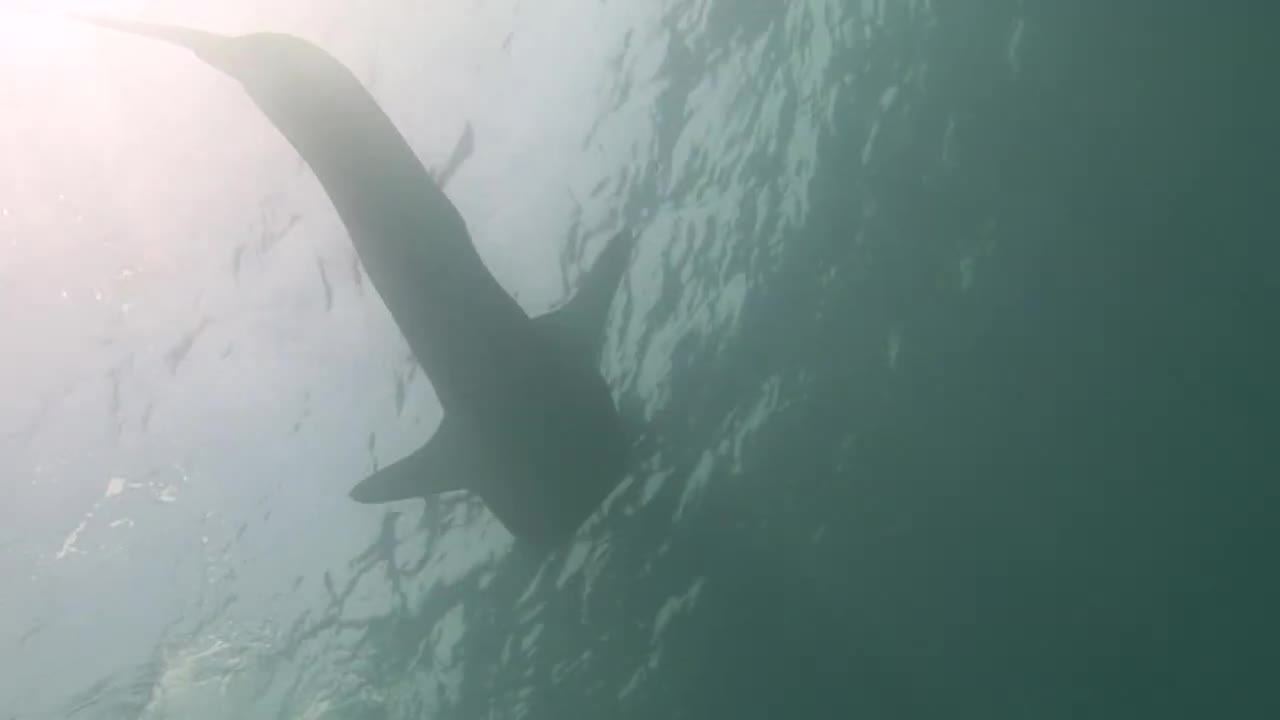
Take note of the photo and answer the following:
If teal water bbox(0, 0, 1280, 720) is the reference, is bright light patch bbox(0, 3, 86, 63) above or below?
above

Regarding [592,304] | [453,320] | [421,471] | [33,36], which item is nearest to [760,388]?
[592,304]

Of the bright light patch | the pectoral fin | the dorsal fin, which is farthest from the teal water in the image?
the dorsal fin

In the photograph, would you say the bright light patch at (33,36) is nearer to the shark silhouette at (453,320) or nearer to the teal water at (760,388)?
the teal water at (760,388)

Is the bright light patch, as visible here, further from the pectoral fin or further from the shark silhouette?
the pectoral fin

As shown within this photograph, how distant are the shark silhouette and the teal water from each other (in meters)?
1.35

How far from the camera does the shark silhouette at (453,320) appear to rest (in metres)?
4.75

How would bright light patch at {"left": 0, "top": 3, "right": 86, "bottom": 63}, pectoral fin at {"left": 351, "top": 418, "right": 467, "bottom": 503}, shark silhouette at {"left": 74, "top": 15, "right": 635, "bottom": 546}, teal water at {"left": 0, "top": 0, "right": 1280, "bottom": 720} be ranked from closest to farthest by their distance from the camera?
shark silhouette at {"left": 74, "top": 15, "right": 635, "bottom": 546}, bright light patch at {"left": 0, "top": 3, "right": 86, "bottom": 63}, pectoral fin at {"left": 351, "top": 418, "right": 467, "bottom": 503}, teal water at {"left": 0, "top": 0, "right": 1280, "bottom": 720}

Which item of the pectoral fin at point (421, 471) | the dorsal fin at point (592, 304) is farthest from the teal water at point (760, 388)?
the dorsal fin at point (592, 304)

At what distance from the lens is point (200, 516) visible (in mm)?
9820

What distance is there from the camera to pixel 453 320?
646cm

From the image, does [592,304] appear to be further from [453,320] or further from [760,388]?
[760,388]

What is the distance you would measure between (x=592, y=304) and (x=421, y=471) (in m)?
2.35

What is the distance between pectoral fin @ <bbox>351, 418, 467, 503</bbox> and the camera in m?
7.98

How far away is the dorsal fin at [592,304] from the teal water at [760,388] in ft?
4.96
